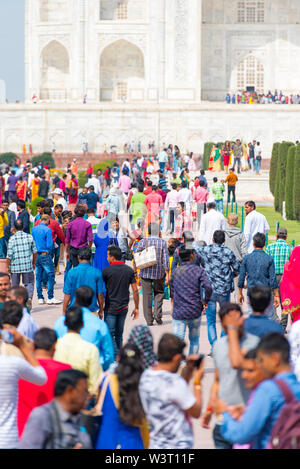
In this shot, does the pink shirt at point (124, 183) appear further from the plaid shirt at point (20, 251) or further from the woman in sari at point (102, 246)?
the plaid shirt at point (20, 251)

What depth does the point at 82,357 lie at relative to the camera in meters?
5.98

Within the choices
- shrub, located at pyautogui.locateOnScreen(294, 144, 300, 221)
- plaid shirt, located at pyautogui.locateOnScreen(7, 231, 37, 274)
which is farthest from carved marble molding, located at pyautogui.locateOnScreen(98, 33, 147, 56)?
plaid shirt, located at pyautogui.locateOnScreen(7, 231, 37, 274)

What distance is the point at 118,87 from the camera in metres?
53.3

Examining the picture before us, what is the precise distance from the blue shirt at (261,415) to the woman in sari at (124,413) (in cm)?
67

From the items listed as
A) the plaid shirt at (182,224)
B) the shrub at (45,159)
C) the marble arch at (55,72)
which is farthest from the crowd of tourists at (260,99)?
the plaid shirt at (182,224)

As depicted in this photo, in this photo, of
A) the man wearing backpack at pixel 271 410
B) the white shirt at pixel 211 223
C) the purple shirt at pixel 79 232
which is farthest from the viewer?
the white shirt at pixel 211 223

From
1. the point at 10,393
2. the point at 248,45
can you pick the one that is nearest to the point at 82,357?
the point at 10,393

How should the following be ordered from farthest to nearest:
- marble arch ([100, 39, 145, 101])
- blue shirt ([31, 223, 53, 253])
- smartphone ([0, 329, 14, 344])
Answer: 1. marble arch ([100, 39, 145, 101])
2. blue shirt ([31, 223, 53, 253])
3. smartphone ([0, 329, 14, 344])

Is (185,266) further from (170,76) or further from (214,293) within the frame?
(170,76)

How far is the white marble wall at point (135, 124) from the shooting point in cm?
4656

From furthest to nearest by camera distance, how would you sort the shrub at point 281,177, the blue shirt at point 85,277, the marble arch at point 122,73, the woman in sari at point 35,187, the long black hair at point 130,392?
the marble arch at point 122,73, the shrub at point 281,177, the woman in sari at point 35,187, the blue shirt at point 85,277, the long black hair at point 130,392

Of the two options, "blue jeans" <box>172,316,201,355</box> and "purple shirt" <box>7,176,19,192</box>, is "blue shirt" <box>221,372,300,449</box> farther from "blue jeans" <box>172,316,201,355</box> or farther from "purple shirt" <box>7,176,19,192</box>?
"purple shirt" <box>7,176,19,192</box>

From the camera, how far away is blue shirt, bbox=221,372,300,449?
4.62 meters

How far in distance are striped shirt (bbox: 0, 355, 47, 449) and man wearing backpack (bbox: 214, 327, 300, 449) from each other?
1256 mm
